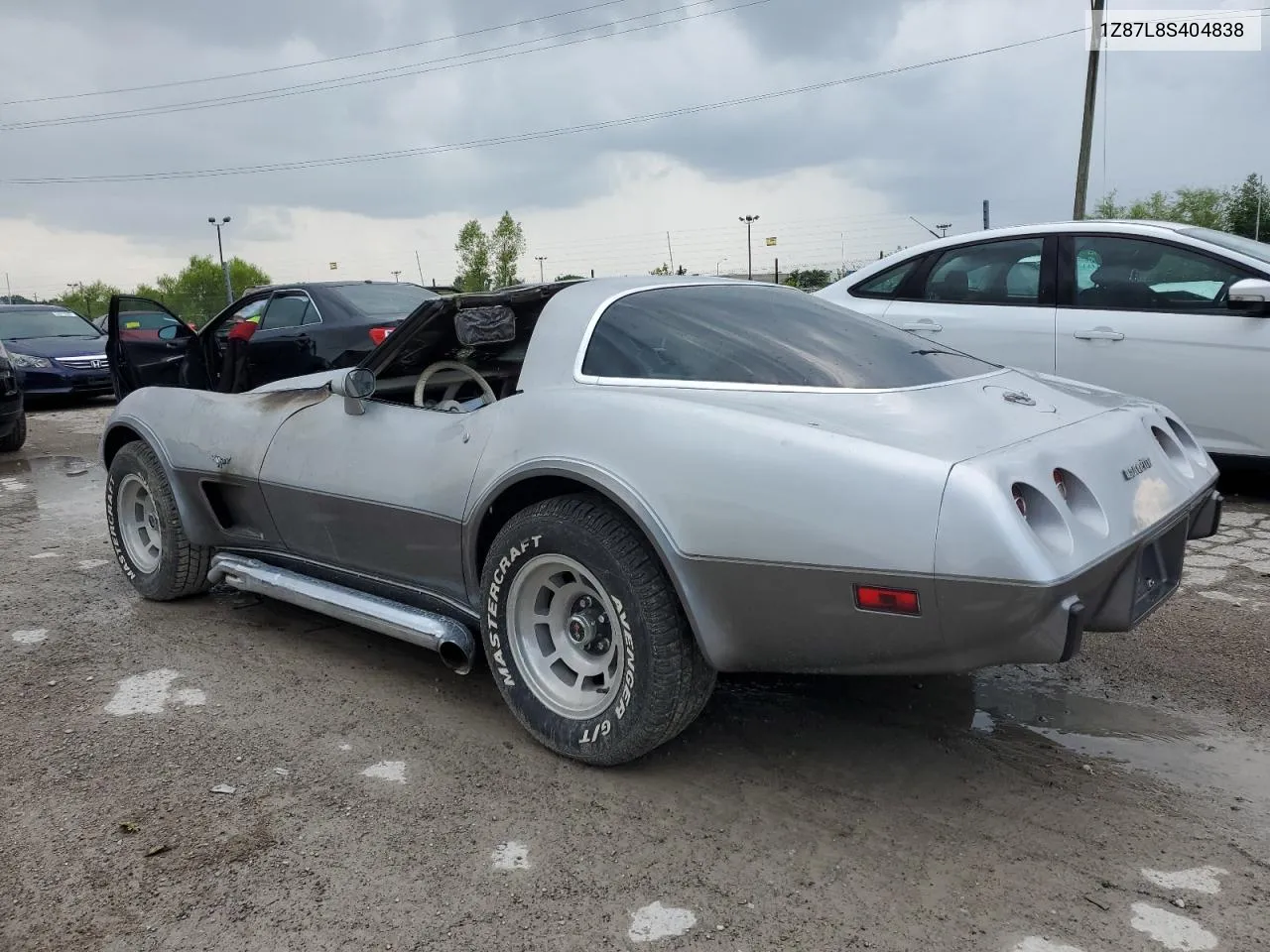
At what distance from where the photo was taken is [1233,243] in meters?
5.79

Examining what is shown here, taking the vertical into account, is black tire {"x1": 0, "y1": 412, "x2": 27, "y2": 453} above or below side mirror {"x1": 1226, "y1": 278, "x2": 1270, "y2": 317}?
below

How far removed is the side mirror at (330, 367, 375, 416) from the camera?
3.44 metres

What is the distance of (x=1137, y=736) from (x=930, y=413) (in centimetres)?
127

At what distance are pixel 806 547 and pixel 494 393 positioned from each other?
1.93 metres

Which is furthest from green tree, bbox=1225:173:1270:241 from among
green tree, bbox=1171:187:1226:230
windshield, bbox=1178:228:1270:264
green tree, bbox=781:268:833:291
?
windshield, bbox=1178:228:1270:264

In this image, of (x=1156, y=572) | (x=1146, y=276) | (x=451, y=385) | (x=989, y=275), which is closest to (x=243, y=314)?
(x=451, y=385)

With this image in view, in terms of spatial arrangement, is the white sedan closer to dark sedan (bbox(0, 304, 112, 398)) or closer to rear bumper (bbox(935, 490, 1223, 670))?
rear bumper (bbox(935, 490, 1223, 670))

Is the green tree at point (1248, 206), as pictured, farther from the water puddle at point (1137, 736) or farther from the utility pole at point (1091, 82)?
the water puddle at point (1137, 736)

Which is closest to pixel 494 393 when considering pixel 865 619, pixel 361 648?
pixel 361 648

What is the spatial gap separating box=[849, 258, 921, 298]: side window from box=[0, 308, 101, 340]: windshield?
11.0m

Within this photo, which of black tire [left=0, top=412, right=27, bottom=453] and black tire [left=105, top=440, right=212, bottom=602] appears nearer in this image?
black tire [left=105, top=440, right=212, bottom=602]

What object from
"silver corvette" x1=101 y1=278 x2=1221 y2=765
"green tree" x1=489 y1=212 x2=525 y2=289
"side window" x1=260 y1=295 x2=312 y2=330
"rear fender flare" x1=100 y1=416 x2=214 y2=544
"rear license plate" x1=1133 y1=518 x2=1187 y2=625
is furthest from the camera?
"green tree" x1=489 y1=212 x2=525 y2=289

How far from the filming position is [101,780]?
116 inches

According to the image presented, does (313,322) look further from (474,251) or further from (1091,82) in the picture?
(474,251)
